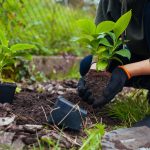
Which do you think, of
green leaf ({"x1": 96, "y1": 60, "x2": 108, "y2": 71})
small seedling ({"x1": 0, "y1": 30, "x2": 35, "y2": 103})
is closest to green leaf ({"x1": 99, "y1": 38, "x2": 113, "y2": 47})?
green leaf ({"x1": 96, "y1": 60, "x2": 108, "y2": 71})

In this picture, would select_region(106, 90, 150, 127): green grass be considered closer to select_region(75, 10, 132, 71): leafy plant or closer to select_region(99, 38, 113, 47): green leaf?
select_region(75, 10, 132, 71): leafy plant

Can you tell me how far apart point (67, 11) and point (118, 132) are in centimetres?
504

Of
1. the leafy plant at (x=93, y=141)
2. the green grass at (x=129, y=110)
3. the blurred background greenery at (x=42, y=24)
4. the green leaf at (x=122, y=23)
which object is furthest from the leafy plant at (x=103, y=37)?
the blurred background greenery at (x=42, y=24)

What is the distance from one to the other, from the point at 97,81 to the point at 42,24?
11.0ft

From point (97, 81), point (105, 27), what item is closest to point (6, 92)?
point (97, 81)

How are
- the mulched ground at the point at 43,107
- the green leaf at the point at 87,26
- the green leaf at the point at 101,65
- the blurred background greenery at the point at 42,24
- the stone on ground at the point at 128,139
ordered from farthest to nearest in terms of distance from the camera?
1. the blurred background greenery at the point at 42,24
2. the green leaf at the point at 101,65
3. the green leaf at the point at 87,26
4. the mulched ground at the point at 43,107
5. the stone on ground at the point at 128,139

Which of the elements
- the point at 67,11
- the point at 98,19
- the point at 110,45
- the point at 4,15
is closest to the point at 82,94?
the point at 110,45

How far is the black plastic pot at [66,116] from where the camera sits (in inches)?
95.5

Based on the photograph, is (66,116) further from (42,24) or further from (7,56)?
(42,24)

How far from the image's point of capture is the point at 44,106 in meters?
2.83

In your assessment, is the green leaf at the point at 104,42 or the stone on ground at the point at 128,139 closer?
the stone on ground at the point at 128,139

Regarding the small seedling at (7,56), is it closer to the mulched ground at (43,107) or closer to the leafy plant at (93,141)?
the mulched ground at (43,107)

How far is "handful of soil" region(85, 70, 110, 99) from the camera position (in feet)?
9.52

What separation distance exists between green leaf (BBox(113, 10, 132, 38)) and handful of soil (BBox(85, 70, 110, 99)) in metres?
0.26
